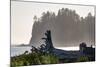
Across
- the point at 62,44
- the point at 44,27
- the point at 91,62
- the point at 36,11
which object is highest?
the point at 36,11

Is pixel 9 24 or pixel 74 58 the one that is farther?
pixel 74 58

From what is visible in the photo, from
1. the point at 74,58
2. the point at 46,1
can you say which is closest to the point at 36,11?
the point at 46,1

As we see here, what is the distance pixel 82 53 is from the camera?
2.90 m

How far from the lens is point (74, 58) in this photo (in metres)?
2.86

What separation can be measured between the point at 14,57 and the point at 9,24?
0.40m

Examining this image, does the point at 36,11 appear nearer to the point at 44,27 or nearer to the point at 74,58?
the point at 44,27
